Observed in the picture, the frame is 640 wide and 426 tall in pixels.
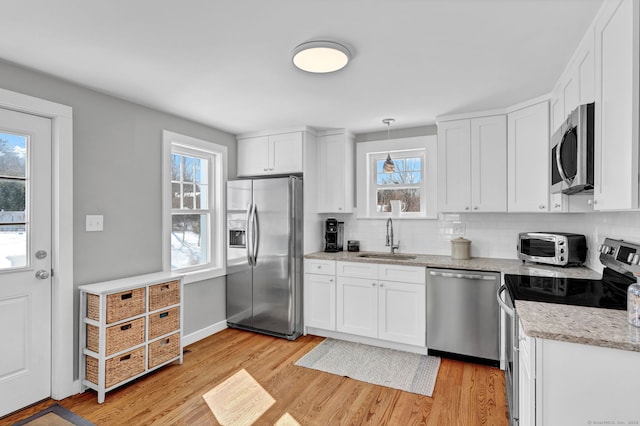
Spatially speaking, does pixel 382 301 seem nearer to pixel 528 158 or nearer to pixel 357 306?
pixel 357 306

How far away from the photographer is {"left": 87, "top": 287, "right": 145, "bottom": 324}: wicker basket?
2.52 metres

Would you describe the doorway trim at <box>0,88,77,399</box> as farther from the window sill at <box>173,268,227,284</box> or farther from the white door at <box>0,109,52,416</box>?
the window sill at <box>173,268,227,284</box>

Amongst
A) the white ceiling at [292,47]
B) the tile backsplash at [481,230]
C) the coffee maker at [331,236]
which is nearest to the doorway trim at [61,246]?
the white ceiling at [292,47]

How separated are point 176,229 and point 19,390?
1.70 meters

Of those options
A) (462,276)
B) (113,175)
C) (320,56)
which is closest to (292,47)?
(320,56)

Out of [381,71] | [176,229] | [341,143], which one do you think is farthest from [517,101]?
[176,229]

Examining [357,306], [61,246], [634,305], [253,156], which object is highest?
[253,156]

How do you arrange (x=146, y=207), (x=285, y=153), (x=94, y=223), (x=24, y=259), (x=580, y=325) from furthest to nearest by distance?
(x=285, y=153), (x=146, y=207), (x=94, y=223), (x=24, y=259), (x=580, y=325)

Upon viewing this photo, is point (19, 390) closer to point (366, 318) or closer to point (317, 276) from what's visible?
point (317, 276)

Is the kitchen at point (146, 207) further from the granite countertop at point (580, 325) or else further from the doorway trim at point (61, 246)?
the granite countertop at point (580, 325)

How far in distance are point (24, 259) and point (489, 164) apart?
3.84 meters

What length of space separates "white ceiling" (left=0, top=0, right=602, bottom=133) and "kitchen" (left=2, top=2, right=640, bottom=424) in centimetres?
8

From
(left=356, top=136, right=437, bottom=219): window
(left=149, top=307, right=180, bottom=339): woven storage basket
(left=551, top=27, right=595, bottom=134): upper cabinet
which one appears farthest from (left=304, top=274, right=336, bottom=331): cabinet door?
(left=551, top=27, right=595, bottom=134): upper cabinet

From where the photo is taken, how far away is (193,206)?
375 centimetres
